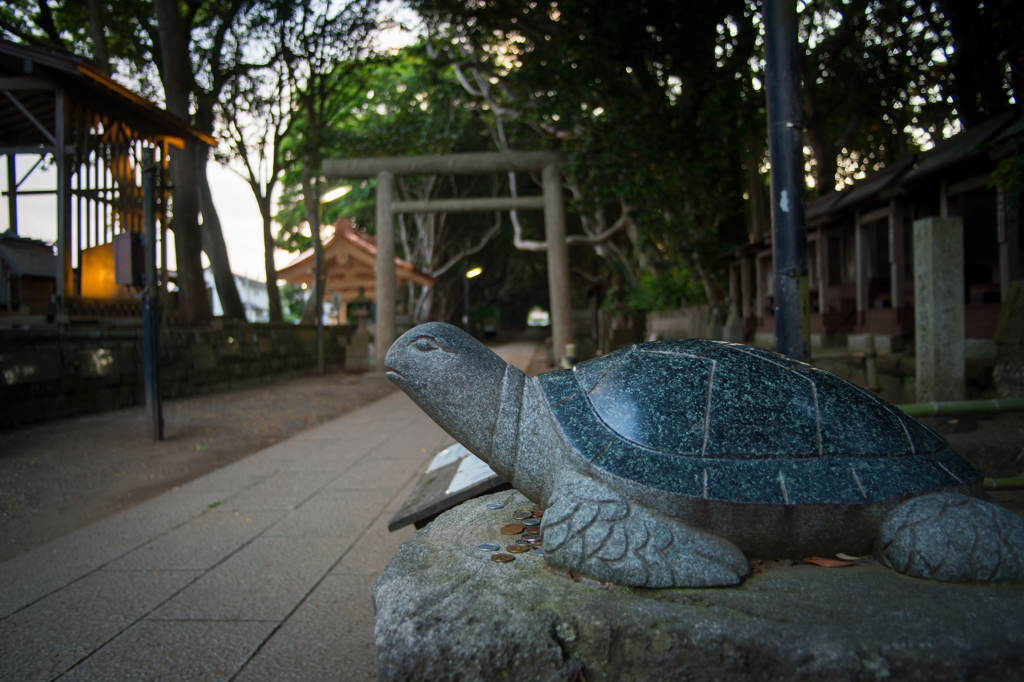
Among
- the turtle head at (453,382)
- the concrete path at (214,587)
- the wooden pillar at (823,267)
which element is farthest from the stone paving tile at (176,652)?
the wooden pillar at (823,267)

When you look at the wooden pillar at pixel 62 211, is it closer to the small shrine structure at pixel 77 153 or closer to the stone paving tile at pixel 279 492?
the small shrine structure at pixel 77 153

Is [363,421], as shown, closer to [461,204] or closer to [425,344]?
[425,344]

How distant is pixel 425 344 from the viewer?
2.12 m

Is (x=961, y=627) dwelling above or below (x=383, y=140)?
below

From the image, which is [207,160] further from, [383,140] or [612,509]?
[612,509]

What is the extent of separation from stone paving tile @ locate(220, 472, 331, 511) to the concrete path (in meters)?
0.02

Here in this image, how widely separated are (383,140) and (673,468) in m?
15.6

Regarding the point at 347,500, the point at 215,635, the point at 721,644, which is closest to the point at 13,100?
the point at 347,500

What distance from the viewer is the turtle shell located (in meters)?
1.72

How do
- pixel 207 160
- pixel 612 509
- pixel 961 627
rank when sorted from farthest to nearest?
1. pixel 207 160
2. pixel 612 509
3. pixel 961 627

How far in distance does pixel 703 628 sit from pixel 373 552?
2.17 m

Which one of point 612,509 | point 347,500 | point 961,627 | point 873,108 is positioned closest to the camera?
→ point 961,627

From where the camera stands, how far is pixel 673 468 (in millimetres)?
1756

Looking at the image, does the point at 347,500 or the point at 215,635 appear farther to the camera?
the point at 347,500
